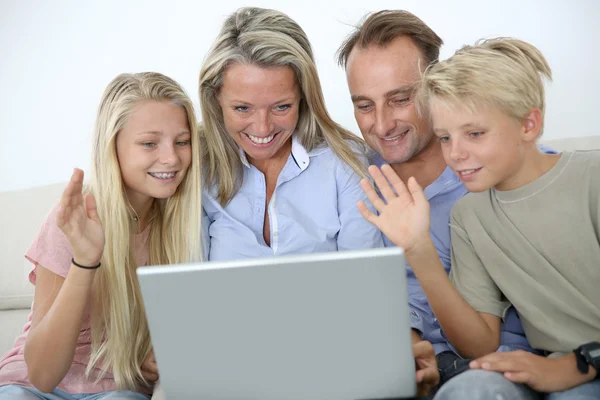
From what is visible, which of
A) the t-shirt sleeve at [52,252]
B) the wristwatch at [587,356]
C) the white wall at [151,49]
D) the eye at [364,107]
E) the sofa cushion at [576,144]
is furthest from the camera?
the white wall at [151,49]

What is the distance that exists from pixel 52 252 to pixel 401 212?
846mm

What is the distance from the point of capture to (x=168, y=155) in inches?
76.0

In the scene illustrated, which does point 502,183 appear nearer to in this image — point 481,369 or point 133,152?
point 481,369

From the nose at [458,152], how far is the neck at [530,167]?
0.46 feet

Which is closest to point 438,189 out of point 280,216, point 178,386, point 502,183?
point 502,183

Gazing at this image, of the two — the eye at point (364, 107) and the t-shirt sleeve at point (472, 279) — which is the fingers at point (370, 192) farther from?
the eye at point (364, 107)

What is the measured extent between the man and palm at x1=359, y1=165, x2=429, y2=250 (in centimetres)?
38

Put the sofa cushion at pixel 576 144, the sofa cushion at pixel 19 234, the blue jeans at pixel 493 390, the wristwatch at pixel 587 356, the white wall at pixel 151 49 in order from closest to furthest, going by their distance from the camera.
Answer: the blue jeans at pixel 493 390
the wristwatch at pixel 587 356
the sofa cushion at pixel 576 144
the sofa cushion at pixel 19 234
the white wall at pixel 151 49

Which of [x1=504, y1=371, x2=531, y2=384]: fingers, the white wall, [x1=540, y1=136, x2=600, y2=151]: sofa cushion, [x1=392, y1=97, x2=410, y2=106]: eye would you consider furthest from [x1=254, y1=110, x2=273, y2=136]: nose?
the white wall

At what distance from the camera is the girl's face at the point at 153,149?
76.2 inches

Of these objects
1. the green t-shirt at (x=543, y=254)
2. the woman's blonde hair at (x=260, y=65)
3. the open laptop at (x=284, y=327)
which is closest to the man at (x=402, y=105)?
the woman's blonde hair at (x=260, y=65)

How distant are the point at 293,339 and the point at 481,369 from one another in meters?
0.41

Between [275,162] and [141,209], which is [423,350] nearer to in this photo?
[275,162]

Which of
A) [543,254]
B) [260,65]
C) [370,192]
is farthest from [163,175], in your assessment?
[543,254]
